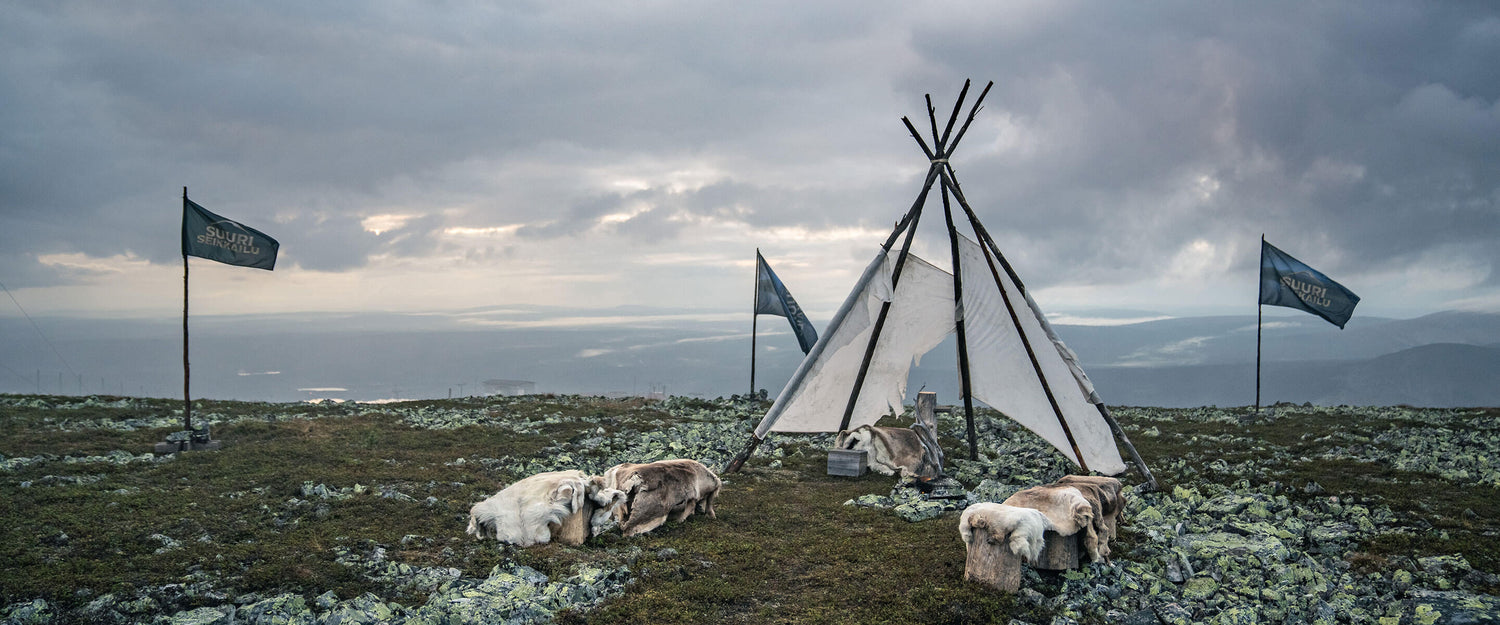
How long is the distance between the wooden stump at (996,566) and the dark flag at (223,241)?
16.8 metres

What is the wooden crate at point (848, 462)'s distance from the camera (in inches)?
543

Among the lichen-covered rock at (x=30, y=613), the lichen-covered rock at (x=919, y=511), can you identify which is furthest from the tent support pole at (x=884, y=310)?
the lichen-covered rock at (x=30, y=613)

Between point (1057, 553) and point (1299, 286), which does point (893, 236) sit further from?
point (1299, 286)

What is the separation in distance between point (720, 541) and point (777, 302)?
15.6m

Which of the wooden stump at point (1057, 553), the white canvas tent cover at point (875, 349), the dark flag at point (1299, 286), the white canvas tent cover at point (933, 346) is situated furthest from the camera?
the dark flag at point (1299, 286)

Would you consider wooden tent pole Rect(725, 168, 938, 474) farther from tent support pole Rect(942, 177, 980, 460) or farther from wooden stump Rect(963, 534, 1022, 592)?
wooden stump Rect(963, 534, 1022, 592)

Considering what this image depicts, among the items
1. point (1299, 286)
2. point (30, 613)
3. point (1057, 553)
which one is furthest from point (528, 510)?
point (1299, 286)

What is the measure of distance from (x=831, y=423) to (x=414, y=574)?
28.0ft

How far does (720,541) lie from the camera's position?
9.66 metres

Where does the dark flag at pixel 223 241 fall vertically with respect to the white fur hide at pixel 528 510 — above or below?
above

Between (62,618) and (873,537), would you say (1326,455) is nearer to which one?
(873,537)

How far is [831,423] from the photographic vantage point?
14727 millimetres

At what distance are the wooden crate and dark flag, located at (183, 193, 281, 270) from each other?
13648mm

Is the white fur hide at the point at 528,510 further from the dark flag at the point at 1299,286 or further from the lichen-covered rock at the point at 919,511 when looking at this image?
the dark flag at the point at 1299,286
